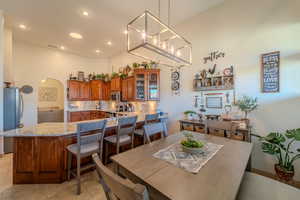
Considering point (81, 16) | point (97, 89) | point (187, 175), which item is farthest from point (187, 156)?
point (97, 89)

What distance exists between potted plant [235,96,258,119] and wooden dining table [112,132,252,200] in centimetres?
138

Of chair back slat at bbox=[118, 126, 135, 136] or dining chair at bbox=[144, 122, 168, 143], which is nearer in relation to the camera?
dining chair at bbox=[144, 122, 168, 143]

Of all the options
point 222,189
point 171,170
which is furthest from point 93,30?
point 222,189

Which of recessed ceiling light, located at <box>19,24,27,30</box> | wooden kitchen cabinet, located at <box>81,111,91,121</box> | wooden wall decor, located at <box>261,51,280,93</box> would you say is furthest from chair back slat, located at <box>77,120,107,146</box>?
wooden kitchen cabinet, located at <box>81,111,91,121</box>

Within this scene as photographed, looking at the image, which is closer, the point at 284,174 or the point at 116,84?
the point at 284,174

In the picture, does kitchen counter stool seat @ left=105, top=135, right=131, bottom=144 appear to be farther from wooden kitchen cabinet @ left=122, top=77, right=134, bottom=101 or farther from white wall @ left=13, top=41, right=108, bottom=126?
white wall @ left=13, top=41, right=108, bottom=126

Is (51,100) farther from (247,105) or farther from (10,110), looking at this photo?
(247,105)

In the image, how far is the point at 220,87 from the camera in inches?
119

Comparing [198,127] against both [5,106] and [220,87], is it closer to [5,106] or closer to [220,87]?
[220,87]

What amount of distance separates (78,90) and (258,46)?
21.6 feet

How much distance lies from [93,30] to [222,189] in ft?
16.1

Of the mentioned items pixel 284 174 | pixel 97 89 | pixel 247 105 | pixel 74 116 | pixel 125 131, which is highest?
pixel 97 89

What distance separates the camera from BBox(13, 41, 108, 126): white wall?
15.5 feet

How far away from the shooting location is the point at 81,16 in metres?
3.40
